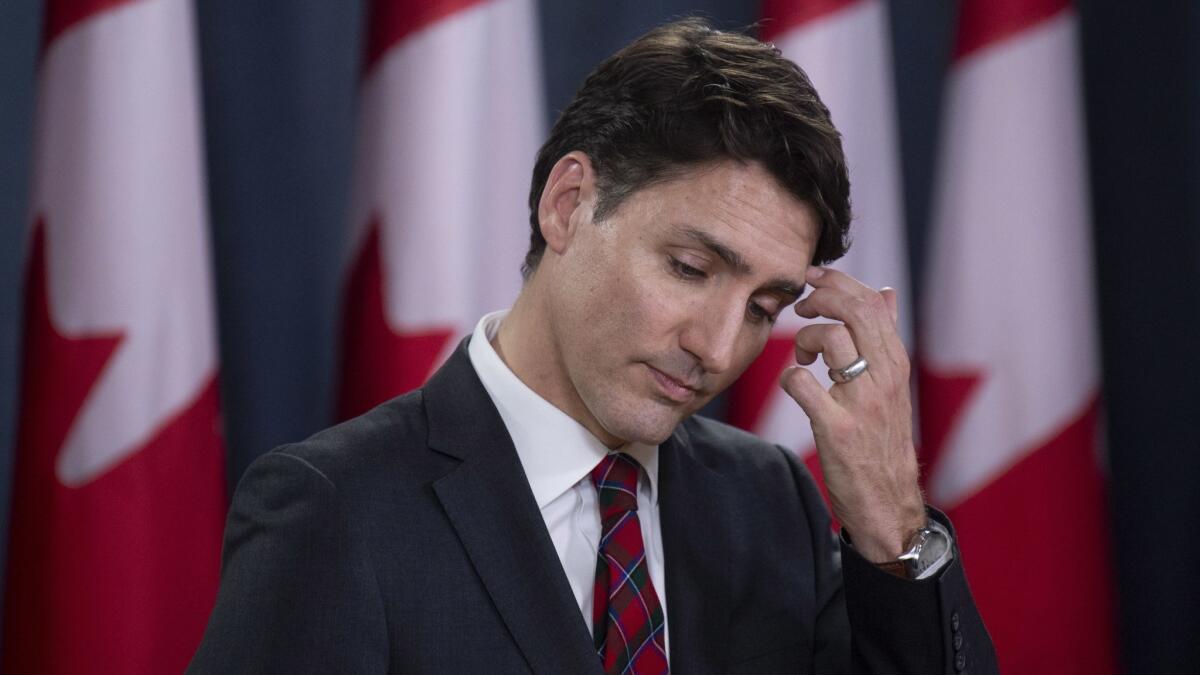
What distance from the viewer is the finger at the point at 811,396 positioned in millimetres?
1455

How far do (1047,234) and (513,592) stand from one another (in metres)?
1.25

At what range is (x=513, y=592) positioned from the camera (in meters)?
1.31

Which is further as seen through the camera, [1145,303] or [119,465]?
[1145,303]

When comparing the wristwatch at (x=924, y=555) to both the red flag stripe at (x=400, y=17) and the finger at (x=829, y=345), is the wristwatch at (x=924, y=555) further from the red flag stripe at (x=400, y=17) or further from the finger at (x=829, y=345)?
the red flag stripe at (x=400, y=17)

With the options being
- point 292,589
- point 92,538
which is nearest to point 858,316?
point 292,589

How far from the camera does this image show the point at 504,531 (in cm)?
134

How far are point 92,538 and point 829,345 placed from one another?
102cm

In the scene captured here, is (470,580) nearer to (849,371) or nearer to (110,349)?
(849,371)

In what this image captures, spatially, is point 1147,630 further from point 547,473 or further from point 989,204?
point 547,473

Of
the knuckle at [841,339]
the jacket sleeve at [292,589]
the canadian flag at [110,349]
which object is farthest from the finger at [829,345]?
the canadian flag at [110,349]

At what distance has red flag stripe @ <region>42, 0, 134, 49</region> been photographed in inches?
72.3

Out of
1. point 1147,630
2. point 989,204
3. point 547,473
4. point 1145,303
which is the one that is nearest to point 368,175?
point 547,473

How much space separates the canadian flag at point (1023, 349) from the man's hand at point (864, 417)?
28.8 inches

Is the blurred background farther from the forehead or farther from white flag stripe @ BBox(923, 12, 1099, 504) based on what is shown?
the forehead
